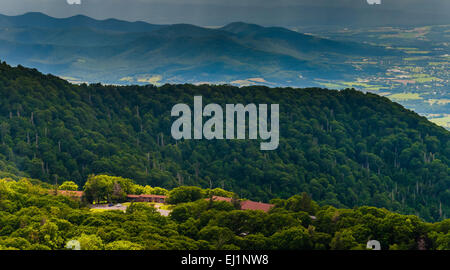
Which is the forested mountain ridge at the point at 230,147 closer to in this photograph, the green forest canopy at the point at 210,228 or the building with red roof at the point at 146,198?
the building with red roof at the point at 146,198

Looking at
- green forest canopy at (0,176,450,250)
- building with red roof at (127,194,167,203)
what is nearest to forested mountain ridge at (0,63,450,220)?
building with red roof at (127,194,167,203)

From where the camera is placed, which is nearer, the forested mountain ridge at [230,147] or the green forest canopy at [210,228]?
the green forest canopy at [210,228]

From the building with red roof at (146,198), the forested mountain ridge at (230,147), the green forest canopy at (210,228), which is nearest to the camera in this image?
the green forest canopy at (210,228)

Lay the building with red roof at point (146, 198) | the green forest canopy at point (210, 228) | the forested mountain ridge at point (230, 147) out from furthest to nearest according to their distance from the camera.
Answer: the forested mountain ridge at point (230, 147) < the building with red roof at point (146, 198) < the green forest canopy at point (210, 228)

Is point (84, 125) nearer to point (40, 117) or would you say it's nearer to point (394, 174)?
point (40, 117)

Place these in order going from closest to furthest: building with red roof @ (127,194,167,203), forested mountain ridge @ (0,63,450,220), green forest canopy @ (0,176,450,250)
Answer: green forest canopy @ (0,176,450,250), building with red roof @ (127,194,167,203), forested mountain ridge @ (0,63,450,220)

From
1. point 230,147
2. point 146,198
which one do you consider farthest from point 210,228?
point 230,147

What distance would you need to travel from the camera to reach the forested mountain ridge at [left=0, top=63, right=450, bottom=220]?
7412 centimetres

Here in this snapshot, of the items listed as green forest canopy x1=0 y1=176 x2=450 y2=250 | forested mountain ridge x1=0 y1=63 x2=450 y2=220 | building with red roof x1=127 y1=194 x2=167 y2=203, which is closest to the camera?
green forest canopy x1=0 y1=176 x2=450 y2=250

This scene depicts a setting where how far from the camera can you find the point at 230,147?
280 feet

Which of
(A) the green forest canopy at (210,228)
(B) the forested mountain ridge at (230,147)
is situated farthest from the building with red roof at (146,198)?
(B) the forested mountain ridge at (230,147)

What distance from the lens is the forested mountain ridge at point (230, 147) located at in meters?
74.1

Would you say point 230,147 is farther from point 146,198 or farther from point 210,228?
point 210,228

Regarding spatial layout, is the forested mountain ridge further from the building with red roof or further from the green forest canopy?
the green forest canopy
